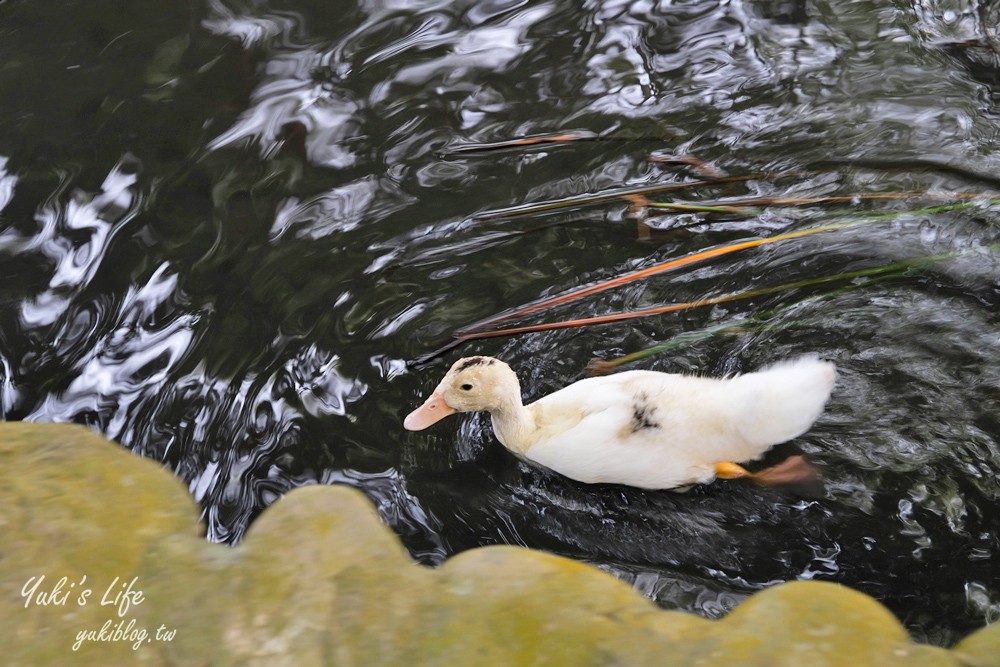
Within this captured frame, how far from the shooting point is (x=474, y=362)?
9.98ft

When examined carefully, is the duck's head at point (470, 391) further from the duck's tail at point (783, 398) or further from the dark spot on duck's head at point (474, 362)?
the duck's tail at point (783, 398)

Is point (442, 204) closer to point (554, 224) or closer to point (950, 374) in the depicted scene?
point (554, 224)

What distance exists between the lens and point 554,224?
12.3ft

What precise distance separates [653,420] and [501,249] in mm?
1133

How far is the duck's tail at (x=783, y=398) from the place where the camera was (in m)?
2.75

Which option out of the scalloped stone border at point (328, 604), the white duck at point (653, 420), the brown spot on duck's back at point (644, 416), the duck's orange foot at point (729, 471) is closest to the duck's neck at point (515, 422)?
the white duck at point (653, 420)

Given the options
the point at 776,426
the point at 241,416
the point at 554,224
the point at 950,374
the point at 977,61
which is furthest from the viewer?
the point at 977,61

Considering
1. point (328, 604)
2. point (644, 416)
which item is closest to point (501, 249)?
point (644, 416)

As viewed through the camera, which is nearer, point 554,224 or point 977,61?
point 554,224

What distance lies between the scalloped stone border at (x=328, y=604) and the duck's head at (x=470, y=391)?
716 mm

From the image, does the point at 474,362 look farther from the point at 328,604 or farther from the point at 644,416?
the point at 328,604

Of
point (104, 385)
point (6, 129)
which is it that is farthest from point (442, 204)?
point (6, 129)

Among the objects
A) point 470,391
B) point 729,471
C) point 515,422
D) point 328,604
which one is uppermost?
point 328,604

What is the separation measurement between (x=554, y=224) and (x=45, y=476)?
217 centimetres
